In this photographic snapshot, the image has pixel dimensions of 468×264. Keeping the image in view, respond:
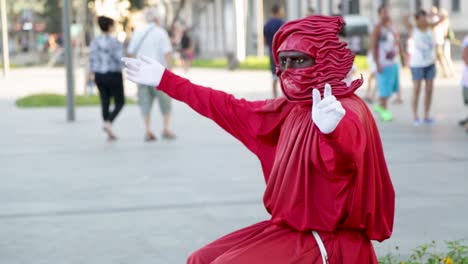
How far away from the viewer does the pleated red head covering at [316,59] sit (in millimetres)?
3965

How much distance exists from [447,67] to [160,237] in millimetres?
20570

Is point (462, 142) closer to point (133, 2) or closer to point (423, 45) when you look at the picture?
point (423, 45)

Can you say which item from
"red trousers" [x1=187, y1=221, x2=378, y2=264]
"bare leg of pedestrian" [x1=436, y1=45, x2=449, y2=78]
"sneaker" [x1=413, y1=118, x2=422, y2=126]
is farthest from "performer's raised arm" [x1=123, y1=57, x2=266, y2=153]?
"bare leg of pedestrian" [x1=436, y1=45, x2=449, y2=78]

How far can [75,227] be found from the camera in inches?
303

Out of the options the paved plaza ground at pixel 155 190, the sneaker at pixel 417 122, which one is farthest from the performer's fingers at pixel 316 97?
the sneaker at pixel 417 122

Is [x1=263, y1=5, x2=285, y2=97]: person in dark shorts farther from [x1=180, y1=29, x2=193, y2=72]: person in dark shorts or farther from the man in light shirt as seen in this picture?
[x1=180, y1=29, x2=193, y2=72]: person in dark shorts

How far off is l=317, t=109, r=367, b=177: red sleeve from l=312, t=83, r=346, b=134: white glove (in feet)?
0.14

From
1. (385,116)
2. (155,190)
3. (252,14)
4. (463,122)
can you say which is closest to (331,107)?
(155,190)

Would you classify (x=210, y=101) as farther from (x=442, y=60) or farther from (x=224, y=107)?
(x=442, y=60)

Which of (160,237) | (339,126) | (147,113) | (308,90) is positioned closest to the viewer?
(339,126)

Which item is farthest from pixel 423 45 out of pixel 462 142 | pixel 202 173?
pixel 202 173

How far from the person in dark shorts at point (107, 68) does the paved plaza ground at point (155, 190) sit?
0.38m

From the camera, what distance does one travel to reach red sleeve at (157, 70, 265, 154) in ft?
14.6

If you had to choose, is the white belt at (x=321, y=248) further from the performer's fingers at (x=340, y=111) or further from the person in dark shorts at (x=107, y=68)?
the person in dark shorts at (x=107, y=68)
